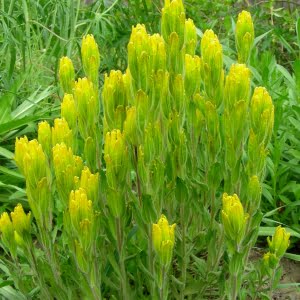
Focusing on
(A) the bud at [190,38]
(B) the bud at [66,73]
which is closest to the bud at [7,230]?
(B) the bud at [66,73]

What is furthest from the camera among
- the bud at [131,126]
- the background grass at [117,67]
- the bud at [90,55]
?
the background grass at [117,67]

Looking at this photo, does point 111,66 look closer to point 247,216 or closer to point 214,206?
point 214,206

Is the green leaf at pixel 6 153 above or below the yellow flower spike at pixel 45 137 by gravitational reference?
below

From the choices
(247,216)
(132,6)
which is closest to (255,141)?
(247,216)

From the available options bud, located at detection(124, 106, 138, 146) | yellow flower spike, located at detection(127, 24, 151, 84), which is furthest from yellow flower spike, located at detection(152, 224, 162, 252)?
yellow flower spike, located at detection(127, 24, 151, 84)

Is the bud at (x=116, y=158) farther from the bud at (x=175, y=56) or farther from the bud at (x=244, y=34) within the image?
the bud at (x=244, y=34)

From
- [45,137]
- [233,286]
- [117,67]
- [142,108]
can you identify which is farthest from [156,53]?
[117,67]
